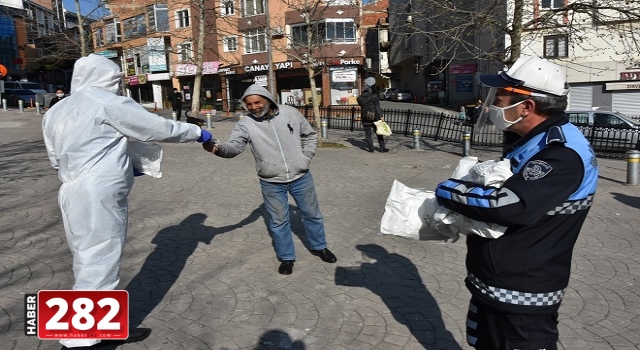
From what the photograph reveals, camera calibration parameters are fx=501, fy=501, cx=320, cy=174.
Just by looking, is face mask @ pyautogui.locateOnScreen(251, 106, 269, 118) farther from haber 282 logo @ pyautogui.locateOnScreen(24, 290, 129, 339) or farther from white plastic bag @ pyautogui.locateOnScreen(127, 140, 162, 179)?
haber 282 logo @ pyautogui.locateOnScreen(24, 290, 129, 339)

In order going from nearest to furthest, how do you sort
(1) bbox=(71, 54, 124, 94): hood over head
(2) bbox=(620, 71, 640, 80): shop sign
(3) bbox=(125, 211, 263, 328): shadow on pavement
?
1. (1) bbox=(71, 54, 124, 94): hood over head
2. (3) bbox=(125, 211, 263, 328): shadow on pavement
3. (2) bbox=(620, 71, 640, 80): shop sign

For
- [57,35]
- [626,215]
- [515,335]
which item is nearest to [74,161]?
[515,335]

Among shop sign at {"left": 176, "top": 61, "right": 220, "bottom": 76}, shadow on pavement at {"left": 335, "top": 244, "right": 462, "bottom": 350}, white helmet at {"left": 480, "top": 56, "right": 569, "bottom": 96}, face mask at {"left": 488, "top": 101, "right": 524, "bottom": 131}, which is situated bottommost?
shadow on pavement at {"left": 335, "top": 244, "right": 462, "bottom": 350}

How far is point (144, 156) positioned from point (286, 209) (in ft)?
5.53

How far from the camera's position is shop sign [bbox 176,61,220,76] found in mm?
41719

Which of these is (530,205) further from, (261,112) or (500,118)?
(261,112)

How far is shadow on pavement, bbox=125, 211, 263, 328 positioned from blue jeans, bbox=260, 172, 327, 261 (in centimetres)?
107

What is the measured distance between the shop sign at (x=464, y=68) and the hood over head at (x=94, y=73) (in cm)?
3552

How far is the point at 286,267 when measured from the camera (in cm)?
499

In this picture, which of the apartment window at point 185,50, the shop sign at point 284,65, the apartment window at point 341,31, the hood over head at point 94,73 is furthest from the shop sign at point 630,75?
the hood over head at point 94,73

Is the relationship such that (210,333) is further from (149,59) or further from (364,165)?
(149,59)

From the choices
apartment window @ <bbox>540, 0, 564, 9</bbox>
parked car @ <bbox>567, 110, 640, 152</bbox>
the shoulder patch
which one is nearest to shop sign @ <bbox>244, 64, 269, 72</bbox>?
parked car @ <bbox>567, 110, 640, 152</bbox>

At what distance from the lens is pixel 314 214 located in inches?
205

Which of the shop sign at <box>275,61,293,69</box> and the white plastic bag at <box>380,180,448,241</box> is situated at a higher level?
the shop sign at <box>275,61,293,69</box>
